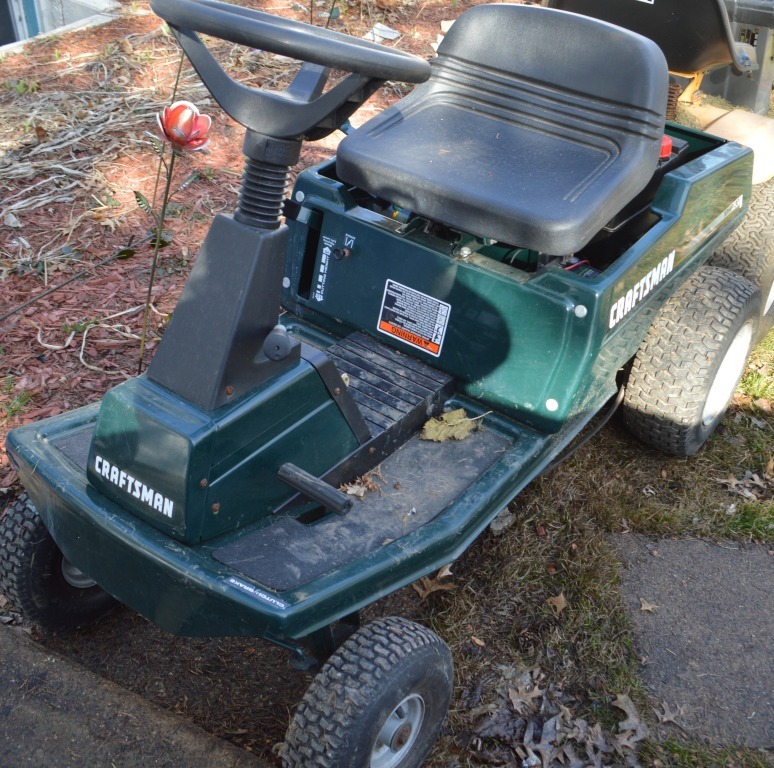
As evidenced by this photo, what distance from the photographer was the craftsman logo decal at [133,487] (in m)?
2.03

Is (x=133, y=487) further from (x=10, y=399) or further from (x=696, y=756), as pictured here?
(x=696, y=756)

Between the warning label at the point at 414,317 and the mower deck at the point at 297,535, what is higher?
the warning label at the point at 414,317

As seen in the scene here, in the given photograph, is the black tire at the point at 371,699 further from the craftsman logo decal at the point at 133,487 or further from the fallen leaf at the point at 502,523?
the fallen leaf at the point at 502,523

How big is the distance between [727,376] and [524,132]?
1168mm

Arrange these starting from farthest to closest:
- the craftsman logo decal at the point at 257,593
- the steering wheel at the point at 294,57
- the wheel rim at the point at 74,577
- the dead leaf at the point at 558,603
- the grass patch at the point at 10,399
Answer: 1. the grass patch at the point at 10,399
2. the dead leaf at the point at 558,603
3. the wheel rim at the point at 74,577
4. the craftsman logo decal at the point at 257,593
5. the steering wheel at the point at 294,57

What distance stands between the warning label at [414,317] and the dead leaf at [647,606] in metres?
0.98

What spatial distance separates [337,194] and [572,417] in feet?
3.11

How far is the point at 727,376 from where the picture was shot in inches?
131

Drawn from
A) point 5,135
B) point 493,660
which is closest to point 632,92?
point 493,660

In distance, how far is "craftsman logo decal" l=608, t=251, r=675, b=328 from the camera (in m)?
2.63

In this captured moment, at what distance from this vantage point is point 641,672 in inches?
104

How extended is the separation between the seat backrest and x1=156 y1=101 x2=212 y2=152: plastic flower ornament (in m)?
1.74

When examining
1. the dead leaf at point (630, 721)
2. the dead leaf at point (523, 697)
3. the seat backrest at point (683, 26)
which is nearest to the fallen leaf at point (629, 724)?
the dead leaf at point (630, 721)

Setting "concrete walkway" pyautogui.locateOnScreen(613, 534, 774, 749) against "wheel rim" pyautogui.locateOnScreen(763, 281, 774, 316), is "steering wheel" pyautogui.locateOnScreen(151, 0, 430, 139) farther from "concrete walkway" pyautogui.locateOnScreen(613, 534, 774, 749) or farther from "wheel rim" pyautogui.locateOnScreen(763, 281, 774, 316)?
"wheel rim" pyautogui.locateOnScreen(763, 281, 774, 316)
